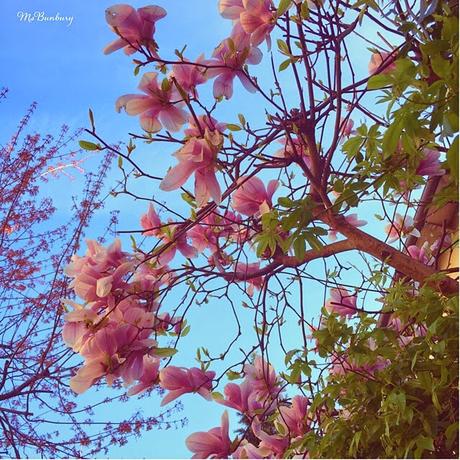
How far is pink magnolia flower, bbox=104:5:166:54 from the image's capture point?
3.22ft

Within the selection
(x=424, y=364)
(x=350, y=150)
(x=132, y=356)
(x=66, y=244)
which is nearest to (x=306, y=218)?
(x=350, y=150)

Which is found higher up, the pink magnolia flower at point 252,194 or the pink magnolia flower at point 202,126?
the pink magnolia flower at point 202,126

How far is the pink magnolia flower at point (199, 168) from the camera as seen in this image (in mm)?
939

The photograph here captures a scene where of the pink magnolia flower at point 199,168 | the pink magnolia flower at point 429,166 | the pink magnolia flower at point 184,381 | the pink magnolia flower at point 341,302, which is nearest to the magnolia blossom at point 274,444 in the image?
the pink magnolia flower at point 184,381

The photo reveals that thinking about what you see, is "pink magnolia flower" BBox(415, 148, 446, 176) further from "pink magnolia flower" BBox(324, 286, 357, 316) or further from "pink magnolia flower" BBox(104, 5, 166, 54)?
"pink magnolia flower" BBox(104, 5, 166, 54)

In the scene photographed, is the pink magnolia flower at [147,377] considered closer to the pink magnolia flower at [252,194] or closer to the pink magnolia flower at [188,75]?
the pink magnolia flower at [252,194]

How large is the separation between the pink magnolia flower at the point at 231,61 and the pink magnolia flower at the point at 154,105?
0.08m

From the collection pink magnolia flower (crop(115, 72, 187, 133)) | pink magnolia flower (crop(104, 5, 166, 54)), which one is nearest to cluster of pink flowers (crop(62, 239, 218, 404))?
pink magnolia flower (crop(115, 72, 187, 133))

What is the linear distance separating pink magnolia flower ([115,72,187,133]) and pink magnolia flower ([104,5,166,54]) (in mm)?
58

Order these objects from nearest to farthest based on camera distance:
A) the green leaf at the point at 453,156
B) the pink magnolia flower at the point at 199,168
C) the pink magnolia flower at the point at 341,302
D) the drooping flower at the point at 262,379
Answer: the green leaf at the point at 453,156
the pink magnolia flower at the point at 199,168
the drooping flower at the point at 262,379
the pink magnolia flower at the point at 341,302

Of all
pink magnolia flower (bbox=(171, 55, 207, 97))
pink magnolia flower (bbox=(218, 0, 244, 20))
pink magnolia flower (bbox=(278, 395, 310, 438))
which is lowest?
pink magnolia flower (bbox=(278, 395, 310, 438))

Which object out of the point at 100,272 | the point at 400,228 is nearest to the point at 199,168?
the point at 100,272

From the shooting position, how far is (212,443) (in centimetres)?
103

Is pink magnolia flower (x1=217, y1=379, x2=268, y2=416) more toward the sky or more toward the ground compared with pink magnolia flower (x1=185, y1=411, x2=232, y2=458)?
more toward the sky
